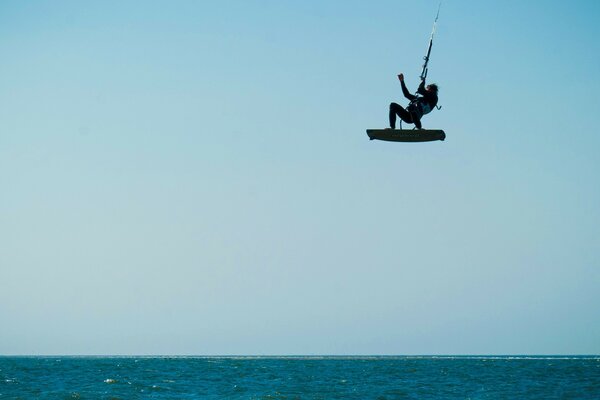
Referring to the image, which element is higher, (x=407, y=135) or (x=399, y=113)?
(x=399, y=113)

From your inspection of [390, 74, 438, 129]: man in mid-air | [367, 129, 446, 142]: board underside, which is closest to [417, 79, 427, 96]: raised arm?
[390, 74, 438, 129]: man in mid-air

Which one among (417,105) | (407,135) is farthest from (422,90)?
(407,135)

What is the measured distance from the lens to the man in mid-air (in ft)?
57.5

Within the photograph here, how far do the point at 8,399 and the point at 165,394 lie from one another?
27.0 feet

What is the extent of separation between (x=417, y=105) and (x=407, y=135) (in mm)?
992

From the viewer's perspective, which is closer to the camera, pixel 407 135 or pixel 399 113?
pixel 399 113

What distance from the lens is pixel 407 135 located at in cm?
1838

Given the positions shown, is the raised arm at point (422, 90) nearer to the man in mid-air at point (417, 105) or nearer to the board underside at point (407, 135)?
the man in mid-air at point (417, 105)

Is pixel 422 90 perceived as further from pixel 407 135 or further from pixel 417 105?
pixel 407 135

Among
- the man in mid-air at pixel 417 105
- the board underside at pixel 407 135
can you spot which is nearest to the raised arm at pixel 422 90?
the man in mid-air at pixel 417 105

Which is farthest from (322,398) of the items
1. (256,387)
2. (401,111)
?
(401,111)

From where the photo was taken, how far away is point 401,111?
18031mm

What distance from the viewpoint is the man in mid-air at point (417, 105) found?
1752 cm

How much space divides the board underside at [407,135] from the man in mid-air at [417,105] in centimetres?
24
